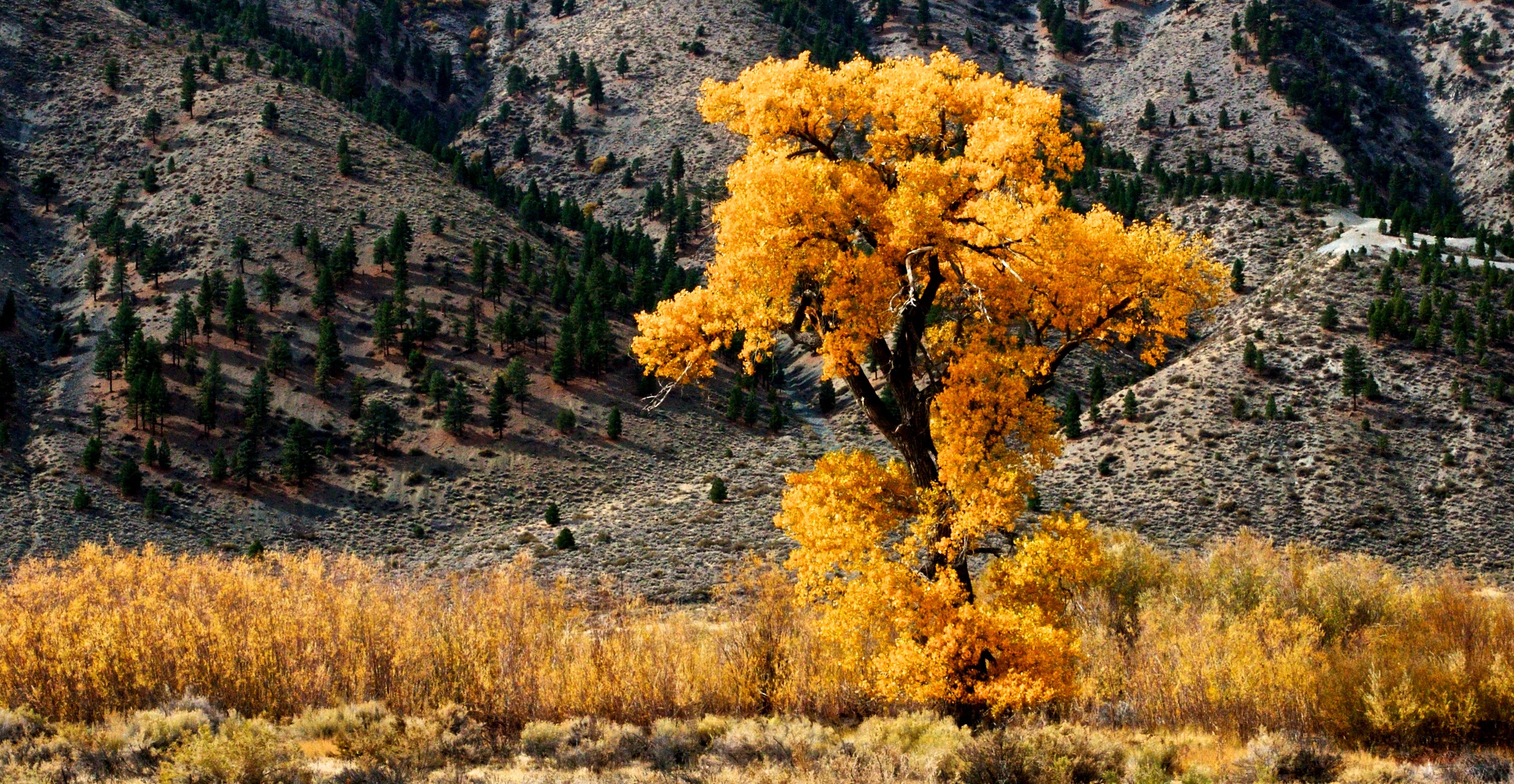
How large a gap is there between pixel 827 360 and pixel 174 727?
9984 mm

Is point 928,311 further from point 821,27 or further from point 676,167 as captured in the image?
point 821,27

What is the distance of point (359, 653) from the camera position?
15797 millimetres

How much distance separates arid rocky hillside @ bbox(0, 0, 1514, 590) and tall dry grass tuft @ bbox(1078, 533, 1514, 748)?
485 inches

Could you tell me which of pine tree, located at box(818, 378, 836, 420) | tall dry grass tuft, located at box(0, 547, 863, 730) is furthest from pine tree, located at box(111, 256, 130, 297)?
tall dry grass tuft, located at box(0, 547, 863, 730)

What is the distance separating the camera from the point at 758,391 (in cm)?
7450

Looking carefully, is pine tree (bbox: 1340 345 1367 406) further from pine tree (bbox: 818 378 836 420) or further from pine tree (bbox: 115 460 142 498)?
pine tree (bbox: 115 460 142 498)

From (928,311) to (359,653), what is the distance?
10930 millimetres

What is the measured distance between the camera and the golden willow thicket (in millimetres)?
12461

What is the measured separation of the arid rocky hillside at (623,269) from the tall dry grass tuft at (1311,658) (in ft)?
40.4

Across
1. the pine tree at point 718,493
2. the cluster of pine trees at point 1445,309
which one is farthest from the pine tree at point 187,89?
the cluster of pine trees at point 1445,309

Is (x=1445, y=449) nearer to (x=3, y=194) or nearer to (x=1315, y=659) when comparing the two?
(x=1315, y=659)

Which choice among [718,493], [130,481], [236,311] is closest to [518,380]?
[718,493]

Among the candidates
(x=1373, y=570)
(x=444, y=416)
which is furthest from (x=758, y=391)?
(x=1373, y=570)

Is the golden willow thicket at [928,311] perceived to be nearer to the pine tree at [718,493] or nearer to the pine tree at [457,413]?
the pine tree at [718,493]
